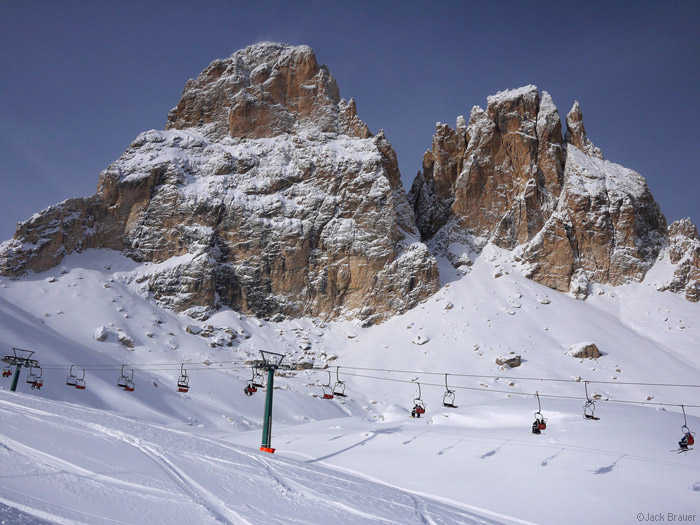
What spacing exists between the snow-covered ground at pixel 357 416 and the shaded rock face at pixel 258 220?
5512 millimetres

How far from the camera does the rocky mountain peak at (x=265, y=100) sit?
125875 millimetres

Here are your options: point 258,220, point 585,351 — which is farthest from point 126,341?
point 585,351

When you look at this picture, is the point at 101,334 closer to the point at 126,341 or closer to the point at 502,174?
the point at 126,341

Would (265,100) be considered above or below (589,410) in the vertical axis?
above

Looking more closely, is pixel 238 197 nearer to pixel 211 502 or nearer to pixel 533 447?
pixel 533 447

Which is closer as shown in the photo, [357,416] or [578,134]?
[357,416]

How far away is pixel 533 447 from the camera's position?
2128 centimetres

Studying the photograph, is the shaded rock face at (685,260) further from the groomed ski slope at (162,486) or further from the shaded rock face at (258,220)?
the groomed ski slope at (162,486)

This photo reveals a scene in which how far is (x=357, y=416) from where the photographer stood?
54.4 m

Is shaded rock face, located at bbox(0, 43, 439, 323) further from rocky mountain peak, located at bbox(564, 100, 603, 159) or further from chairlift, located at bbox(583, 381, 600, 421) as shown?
chairlift, located at bbox(583, 381, 600, 421)

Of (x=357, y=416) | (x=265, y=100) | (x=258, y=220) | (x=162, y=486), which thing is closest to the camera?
(x=162, y=486)

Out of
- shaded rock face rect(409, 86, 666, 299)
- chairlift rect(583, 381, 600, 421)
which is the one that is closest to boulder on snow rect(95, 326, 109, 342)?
chairlift rect(583, 381, 600, 421)

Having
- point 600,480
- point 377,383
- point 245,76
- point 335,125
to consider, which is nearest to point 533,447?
point 600,480

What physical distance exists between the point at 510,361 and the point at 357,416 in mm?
35407
